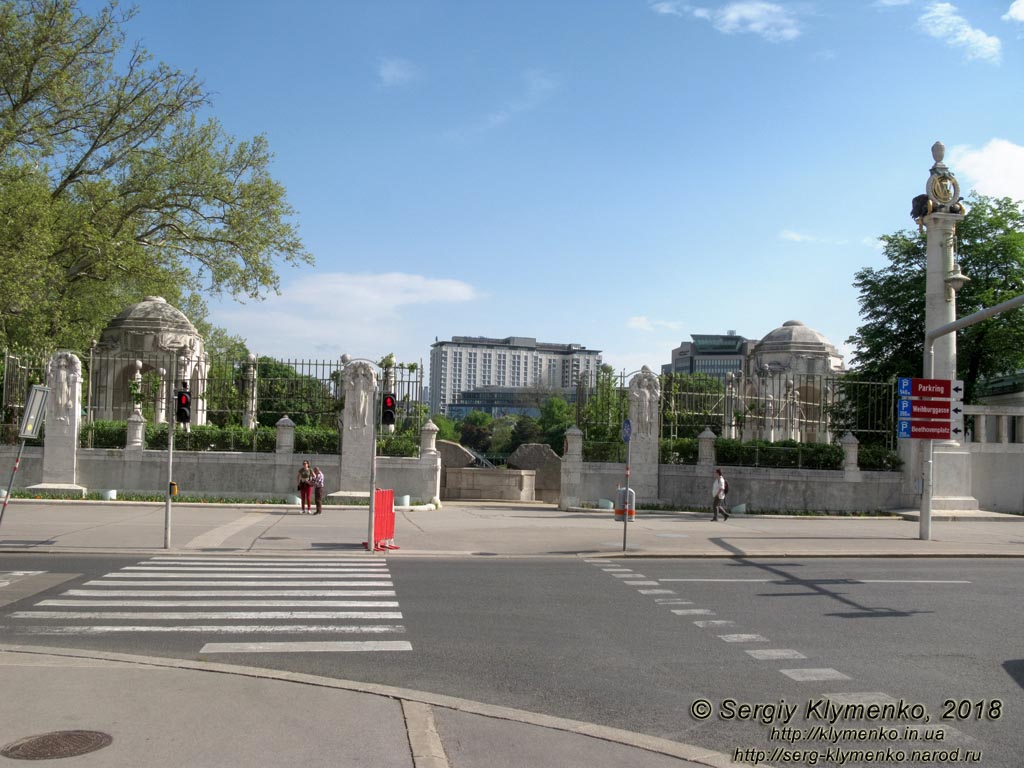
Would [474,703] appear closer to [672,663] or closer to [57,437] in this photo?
[672,663]

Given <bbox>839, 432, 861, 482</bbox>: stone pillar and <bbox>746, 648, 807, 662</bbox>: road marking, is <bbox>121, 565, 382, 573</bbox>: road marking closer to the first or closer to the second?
<bbox>746, 648, 807, 662</bbox>: road marking

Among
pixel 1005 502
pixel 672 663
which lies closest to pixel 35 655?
pixel 672 663

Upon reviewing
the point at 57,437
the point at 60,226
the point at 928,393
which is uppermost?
the point at 60,226

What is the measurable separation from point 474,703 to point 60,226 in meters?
28.8

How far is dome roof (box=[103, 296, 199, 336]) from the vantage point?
4062 centimetres

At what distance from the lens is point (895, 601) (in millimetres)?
12438

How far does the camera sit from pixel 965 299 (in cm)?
3158

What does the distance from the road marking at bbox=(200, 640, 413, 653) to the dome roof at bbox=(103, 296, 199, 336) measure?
34.5 m

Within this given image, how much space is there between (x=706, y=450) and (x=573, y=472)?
4315 millimetres

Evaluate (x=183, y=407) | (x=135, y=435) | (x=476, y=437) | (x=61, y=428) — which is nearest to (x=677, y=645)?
(x=183, y=407)

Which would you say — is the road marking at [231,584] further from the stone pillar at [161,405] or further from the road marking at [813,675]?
the stone pillar at [161,405]

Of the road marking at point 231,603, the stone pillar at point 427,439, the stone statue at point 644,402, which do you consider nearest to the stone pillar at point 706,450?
the stone statue at point 644,402

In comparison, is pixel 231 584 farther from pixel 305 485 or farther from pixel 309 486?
pixel 309 486

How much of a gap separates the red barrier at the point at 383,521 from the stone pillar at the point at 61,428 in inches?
521
